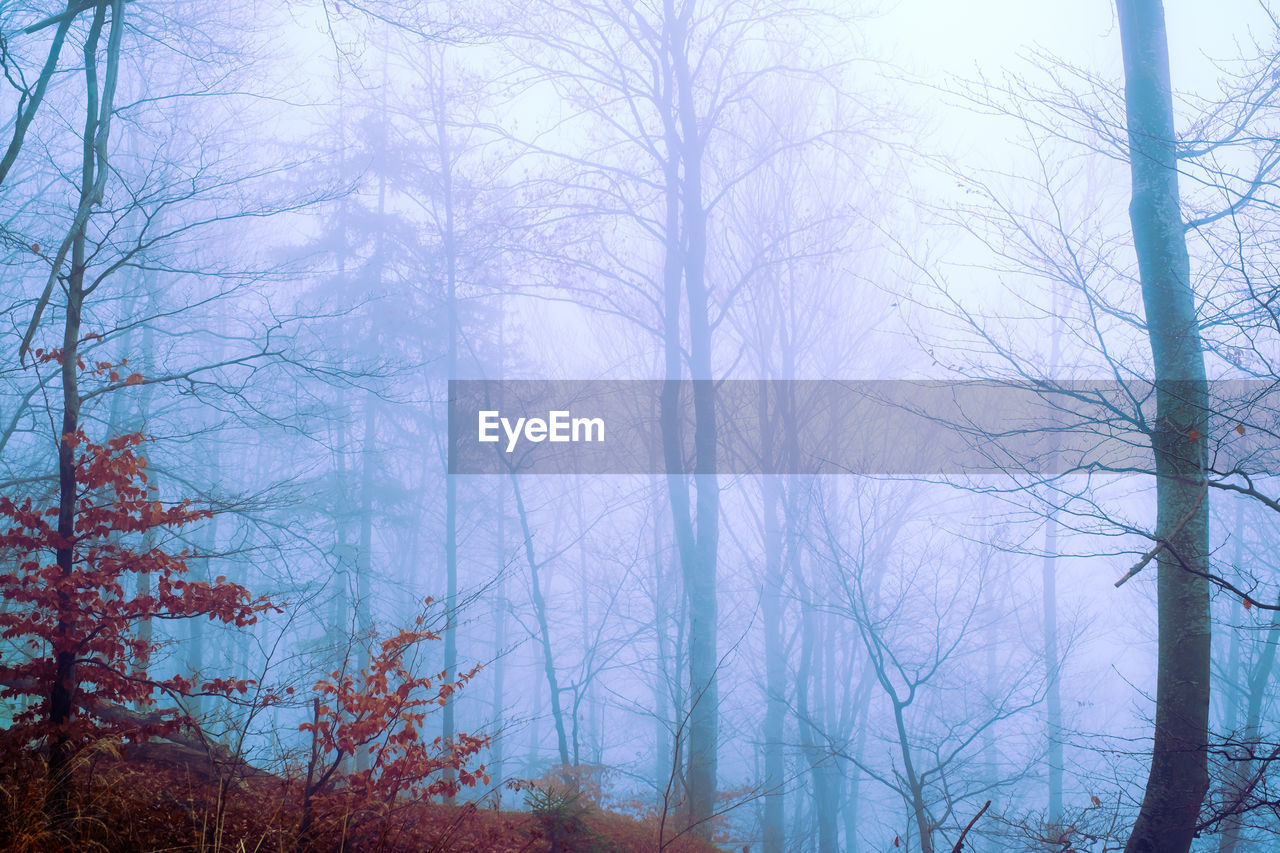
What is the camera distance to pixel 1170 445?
464 centimetres

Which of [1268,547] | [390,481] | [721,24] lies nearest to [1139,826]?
[721,24]

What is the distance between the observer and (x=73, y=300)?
15.6ft

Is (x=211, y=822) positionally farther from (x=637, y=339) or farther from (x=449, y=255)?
(x=637, y=339)

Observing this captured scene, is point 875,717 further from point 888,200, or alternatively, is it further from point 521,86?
point 521,86

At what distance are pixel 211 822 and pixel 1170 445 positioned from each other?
565 cm

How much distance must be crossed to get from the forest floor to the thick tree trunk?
353 cm

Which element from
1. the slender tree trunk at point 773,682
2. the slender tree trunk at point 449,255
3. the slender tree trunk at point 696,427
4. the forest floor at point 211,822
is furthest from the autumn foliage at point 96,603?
the slender tree trunk at point 773,682

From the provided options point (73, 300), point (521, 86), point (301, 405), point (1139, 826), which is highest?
point (521, 86)

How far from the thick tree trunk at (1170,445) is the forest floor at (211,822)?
3.53 metres

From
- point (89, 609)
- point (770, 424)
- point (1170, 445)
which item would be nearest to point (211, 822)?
point (89, 609)

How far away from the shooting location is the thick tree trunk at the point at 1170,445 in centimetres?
436

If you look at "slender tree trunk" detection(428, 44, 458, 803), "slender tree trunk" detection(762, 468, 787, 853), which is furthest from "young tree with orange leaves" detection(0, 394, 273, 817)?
"slender tree trunk" detection(762, 468, 787, 853)

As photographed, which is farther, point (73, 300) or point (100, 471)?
point (73, 300)

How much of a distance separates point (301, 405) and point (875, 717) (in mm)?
15962
